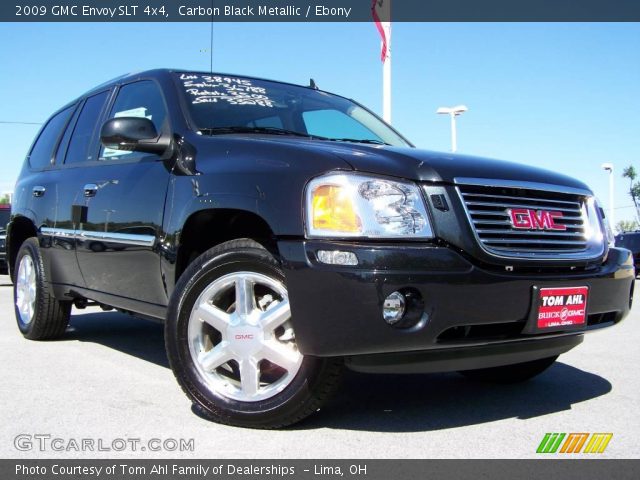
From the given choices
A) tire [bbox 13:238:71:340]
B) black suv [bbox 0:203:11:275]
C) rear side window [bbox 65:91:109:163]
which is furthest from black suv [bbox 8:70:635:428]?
black suv [bbox 0:203:11:275]

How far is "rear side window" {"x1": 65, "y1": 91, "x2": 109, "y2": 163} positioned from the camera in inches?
191

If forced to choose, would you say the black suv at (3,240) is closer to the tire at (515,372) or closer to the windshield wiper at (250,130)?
the windshield wiper at (250,130)

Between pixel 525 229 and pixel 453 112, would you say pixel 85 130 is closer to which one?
pixel 525 229

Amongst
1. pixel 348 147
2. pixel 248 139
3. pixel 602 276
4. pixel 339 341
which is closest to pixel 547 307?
pixel 602 276

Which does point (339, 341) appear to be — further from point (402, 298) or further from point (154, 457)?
point (154, 457)

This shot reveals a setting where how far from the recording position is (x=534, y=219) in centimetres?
307

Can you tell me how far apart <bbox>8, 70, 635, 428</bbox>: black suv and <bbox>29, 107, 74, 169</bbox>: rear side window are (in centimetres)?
174

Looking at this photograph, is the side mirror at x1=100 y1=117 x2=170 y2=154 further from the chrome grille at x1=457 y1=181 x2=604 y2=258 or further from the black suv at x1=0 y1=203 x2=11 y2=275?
the black suv at x1=0 y1=203 x2=11 y2=275

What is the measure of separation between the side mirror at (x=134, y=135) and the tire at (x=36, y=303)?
194 centimetres

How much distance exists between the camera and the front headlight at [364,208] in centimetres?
273

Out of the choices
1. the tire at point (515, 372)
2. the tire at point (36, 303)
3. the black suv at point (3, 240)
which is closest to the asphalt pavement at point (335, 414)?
the tire at point (515, 372)

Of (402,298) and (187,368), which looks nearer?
(402,298)

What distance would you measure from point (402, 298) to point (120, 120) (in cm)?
187

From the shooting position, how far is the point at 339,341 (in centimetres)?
265
